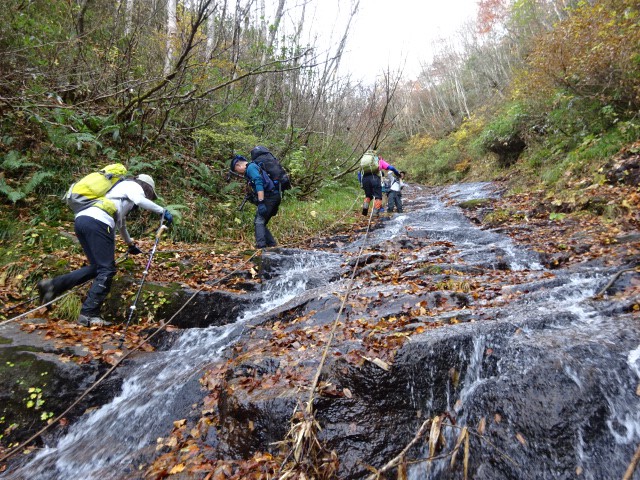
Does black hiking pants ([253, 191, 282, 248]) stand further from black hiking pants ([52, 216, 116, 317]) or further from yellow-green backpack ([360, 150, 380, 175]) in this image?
yellow-green backpack ([360, 150, 380, 175])

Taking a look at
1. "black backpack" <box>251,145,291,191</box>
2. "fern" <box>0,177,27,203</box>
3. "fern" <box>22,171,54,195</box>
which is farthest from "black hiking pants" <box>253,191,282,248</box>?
"fern" <box>0,177,27,203</box>

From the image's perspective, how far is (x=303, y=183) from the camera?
522 inches

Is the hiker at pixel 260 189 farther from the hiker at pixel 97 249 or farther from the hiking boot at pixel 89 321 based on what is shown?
the hiking boot at pixel 89 321

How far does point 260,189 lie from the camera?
309 inches

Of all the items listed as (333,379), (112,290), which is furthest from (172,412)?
(112,290)

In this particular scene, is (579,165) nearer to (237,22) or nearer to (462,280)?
(462,280)

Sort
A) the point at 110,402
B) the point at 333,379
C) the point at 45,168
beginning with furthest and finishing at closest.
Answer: the point at 45,168 → the point at 110,402 → the point at 333,379

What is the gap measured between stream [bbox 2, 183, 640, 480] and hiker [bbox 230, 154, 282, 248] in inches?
142

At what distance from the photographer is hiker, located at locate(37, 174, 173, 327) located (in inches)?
196

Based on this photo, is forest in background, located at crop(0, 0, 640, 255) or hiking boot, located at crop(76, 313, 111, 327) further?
forest in background, located at crop(0, 0, 640, 255)

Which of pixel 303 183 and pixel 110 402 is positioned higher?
pixel 303 183

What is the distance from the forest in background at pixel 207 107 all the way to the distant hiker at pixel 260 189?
4.56ft

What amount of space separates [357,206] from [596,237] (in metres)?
8.52

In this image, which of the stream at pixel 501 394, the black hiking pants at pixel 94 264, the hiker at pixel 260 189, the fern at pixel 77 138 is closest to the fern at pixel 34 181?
the fern at pixel 77 138
